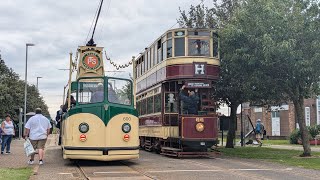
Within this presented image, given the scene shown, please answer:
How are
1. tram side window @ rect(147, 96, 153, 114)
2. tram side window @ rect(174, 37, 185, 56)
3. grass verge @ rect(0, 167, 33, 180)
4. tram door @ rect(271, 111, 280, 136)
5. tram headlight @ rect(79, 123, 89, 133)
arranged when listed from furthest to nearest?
tram door @ rect(271, 111, 280, 136)
tram side window @ rect(147, 96, 153, 114)
tram side window @ rect(174, 37, 185, 56)
tram headlight @ rect(79, 123, 89, 133)
grass verge @ rect(0, 167, 33, 180)

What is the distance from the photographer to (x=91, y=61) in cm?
1803

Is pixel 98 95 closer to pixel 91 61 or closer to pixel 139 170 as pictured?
pixel 139 170

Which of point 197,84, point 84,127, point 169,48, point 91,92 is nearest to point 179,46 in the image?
point 169,48

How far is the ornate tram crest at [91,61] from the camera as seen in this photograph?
1795 centimetres

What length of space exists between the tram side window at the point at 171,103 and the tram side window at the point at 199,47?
1.78 meters

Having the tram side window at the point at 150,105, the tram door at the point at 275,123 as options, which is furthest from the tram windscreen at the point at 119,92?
A: the tram door at the point at 275,123

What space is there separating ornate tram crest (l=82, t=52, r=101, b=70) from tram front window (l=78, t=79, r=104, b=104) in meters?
2.99

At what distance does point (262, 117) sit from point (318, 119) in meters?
8.44

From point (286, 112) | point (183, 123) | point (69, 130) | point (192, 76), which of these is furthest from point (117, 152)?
point (286, 112)

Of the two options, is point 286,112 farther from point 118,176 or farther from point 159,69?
point 118,176

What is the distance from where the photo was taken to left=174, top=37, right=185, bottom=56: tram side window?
61.7 ft

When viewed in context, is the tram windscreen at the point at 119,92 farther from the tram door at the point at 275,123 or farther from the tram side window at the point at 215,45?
the tram door at the point at 275,123

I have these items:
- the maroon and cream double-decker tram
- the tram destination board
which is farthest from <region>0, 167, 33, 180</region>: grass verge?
the tram destination board

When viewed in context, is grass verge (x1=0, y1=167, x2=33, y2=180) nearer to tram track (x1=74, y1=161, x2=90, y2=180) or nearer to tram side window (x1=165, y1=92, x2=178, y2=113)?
tram track (x1=74, y1=161, x2=90, y2=180)
